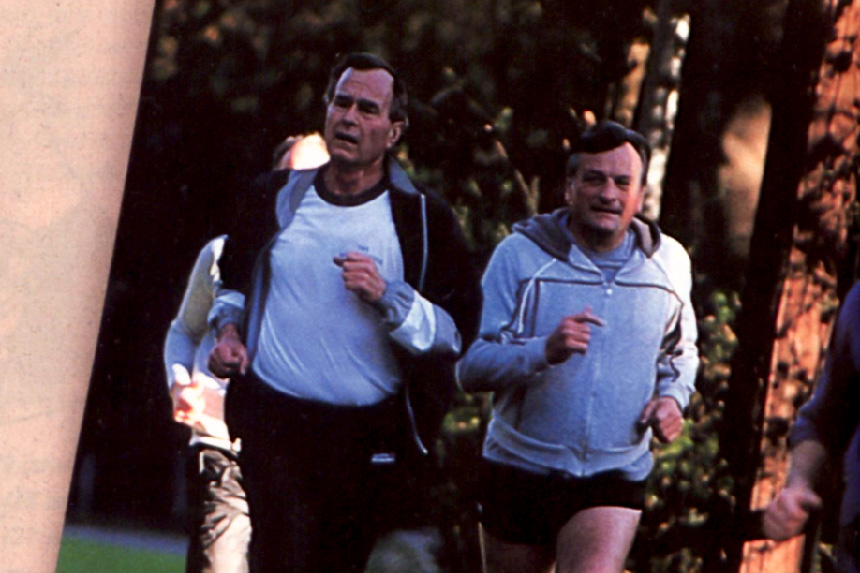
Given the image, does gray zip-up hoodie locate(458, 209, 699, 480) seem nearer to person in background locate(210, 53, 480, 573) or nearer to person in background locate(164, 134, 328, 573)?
person in background locate(210, 53, 480, 573)

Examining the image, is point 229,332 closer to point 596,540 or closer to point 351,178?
point 351,178

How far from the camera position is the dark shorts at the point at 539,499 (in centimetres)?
277

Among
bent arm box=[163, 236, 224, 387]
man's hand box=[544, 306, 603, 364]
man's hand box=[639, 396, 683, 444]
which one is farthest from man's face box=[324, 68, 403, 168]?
man's hand box=[639, 396, 683, 444]

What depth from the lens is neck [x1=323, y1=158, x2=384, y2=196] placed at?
113 inches

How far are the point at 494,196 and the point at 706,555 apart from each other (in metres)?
0.92

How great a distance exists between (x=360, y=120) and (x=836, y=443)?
48.6 inches

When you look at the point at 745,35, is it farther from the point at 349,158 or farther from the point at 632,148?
the point at 349,158

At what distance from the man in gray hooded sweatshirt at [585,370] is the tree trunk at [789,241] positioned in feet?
0.48

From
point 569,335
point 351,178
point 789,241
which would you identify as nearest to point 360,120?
point 351,178

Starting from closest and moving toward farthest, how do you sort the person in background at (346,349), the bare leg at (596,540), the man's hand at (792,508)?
the man's hand at (792,508), the bare leg at (596,540), the person in background at (346,349)

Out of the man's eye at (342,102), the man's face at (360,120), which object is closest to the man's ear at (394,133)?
the man's face at (360,120)

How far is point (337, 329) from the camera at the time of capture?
9.37 ft

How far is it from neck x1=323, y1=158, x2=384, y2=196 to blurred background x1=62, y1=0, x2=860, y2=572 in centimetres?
8

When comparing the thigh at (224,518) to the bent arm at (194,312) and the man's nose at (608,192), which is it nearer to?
the bent arm at (194,312)
